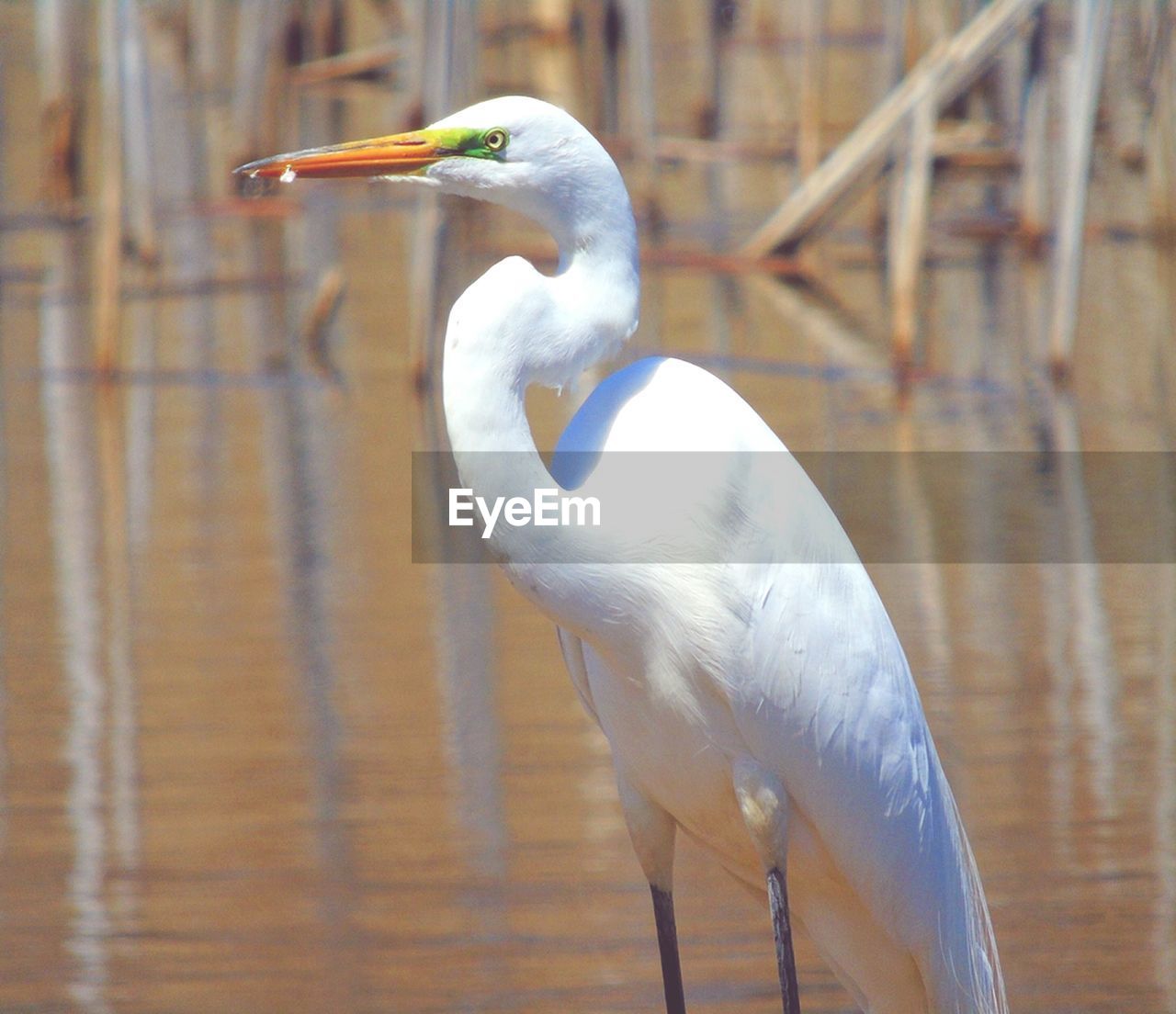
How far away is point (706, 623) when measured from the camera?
8.45ft

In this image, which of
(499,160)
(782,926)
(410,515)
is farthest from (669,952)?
(410,515)

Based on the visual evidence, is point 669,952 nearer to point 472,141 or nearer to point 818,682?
point 818,682

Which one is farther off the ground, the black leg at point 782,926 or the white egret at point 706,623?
the white egret at point 706,623

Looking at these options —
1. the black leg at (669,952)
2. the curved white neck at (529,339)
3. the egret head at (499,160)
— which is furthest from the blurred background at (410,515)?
the egret head at (499,160)

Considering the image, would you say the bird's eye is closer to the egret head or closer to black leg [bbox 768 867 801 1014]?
the egret head

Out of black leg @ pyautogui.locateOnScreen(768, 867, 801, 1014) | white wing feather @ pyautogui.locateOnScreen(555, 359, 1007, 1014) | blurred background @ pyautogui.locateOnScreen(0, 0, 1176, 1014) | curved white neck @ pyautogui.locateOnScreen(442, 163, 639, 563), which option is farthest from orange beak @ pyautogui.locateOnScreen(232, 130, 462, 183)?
blurred background @ pyautogui.locateOnScreen(0, 0, 1176, 1014)

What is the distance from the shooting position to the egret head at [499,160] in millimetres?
2482

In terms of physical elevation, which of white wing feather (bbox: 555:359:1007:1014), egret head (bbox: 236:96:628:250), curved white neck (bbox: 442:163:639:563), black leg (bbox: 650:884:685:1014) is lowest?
black leg (bbox: 650:884:685:1014)

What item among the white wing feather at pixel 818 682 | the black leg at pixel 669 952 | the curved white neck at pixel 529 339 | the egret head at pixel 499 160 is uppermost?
the egret head at pixel 499 160

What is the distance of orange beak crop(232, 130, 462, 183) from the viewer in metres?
2.48

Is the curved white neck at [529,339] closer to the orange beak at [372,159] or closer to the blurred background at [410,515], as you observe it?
the orange beak at [372,159]

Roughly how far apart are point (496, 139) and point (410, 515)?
13.3 ft

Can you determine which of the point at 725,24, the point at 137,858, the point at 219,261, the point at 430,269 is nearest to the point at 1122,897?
the point at 137,858

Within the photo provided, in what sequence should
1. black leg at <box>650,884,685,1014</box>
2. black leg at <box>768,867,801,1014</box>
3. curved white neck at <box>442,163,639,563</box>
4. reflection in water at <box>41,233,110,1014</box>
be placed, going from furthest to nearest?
reflection in water at <box>41,233,110,1014</box> < black leg at <box>650,884,685,1014</box> < black leg at <box>768,867,801,1014</box> < curved white neck at <box>442,163,639,563</box>
